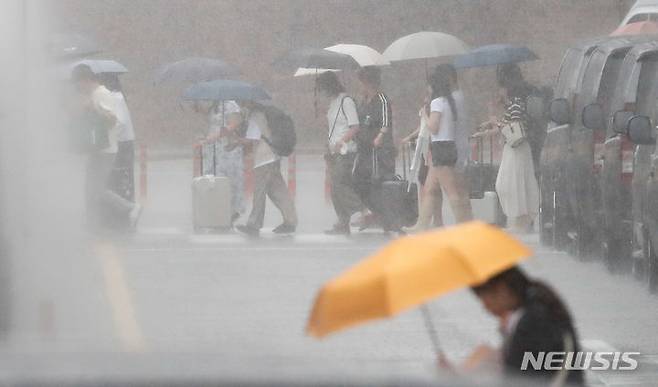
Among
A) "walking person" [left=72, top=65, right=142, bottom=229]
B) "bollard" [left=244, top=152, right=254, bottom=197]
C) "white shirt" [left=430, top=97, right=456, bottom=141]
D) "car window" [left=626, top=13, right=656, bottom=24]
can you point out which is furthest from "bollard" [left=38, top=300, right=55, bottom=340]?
"car window" [left=626, top=13, right=656, bottom=24]

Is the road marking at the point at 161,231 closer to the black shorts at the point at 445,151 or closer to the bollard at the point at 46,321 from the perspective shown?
the black shorts at the point at 445,151

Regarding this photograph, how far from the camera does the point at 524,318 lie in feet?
14.8

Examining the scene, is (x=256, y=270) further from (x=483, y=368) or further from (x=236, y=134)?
(x=483, y=368)

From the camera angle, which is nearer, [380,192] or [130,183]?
[380,192]

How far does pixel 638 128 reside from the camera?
12.2m

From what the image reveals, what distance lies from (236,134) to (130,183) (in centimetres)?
136

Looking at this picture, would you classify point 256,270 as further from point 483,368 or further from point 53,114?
point 483,368

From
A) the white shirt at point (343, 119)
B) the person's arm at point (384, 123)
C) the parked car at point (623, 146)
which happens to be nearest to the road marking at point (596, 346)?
the parked car at point (623, 146)

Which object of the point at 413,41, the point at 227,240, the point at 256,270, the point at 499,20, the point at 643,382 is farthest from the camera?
the point at 499,20

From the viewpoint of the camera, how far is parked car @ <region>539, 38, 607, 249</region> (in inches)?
594

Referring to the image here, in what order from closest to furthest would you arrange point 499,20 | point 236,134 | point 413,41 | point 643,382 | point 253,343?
point 643,382, point 253,343, point 236,134, point 413,41, point 499,20

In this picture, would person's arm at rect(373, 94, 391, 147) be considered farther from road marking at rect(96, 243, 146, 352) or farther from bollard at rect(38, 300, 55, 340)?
bollard at rect(38, 300, 55, 340)

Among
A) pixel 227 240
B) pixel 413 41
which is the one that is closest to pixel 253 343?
pixel 227 240

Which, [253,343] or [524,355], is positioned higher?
[524,355]
